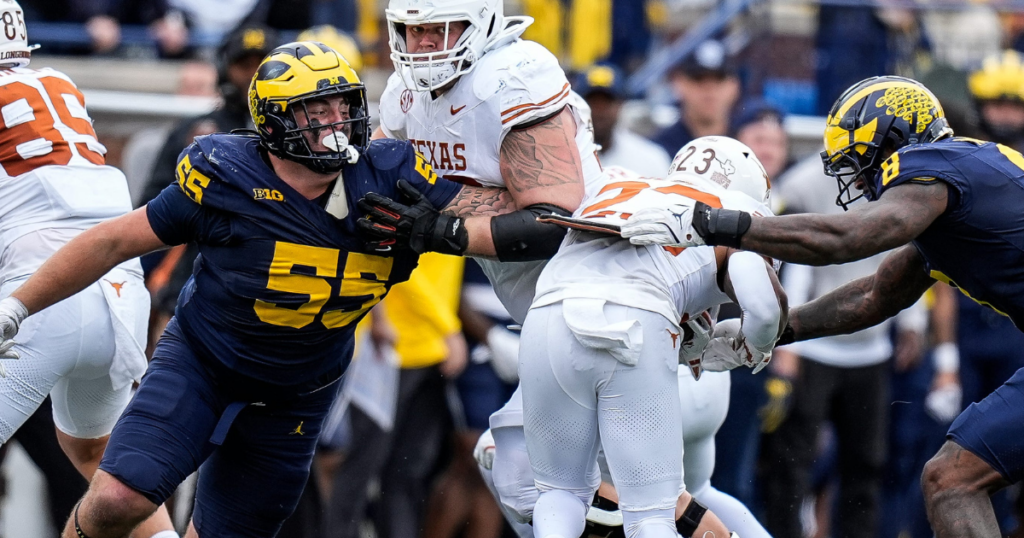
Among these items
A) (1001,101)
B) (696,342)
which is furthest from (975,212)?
(1001,101)

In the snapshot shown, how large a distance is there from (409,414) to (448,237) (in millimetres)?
3047

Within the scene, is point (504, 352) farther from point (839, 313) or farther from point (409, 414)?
point (839, 313)

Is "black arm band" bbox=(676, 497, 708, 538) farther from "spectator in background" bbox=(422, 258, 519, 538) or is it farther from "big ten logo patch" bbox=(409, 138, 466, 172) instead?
"spectator in background" bbox=(422, 258, 519, 538)

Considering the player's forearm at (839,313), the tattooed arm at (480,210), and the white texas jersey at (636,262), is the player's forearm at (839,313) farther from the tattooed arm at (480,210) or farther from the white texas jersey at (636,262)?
the tattooed arm at (480,210)

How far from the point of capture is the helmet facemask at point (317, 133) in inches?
195

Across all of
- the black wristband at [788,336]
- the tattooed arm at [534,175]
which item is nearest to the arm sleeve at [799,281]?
the black wristband at [788,336]

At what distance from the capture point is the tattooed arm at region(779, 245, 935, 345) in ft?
18.7

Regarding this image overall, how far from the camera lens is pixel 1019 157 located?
211 inches

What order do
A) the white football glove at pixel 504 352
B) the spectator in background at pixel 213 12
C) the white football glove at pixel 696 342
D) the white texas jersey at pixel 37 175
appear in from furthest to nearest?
the spectator in background at pixel 213 12 → the white football glove at pixel 504 352 → the white texas jersey at pixel 37 175 → the white football glove at pixel 696 342

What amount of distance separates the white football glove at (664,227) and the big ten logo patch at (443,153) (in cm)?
84

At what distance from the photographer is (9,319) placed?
16.6 feet

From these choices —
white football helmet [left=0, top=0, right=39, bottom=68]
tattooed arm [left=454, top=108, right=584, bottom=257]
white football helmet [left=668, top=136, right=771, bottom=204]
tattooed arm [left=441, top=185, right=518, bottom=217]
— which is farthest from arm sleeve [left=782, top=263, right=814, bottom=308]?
white football helmet [left=0, top=0, right=39, bottom=68]

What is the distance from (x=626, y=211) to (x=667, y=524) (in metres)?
1.04

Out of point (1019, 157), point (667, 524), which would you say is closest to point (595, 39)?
point (1019, 157)
